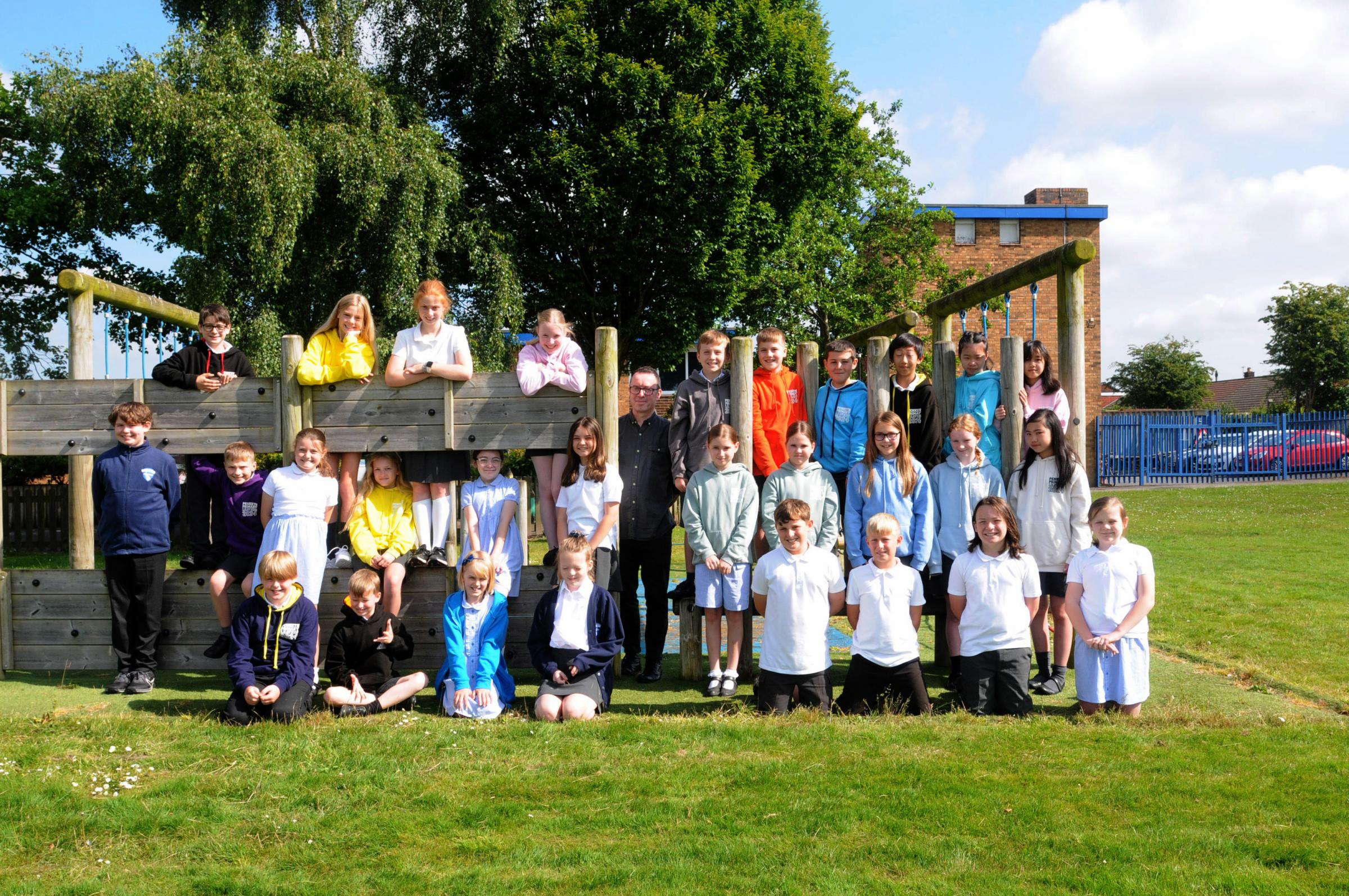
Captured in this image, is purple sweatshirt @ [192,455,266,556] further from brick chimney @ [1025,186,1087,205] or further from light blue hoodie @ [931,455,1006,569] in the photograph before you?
brick chimney @ [1025,186,1087,205]

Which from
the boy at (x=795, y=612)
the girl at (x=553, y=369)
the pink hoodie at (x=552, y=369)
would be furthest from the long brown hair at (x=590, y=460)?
the boy at (x=795, y=612)

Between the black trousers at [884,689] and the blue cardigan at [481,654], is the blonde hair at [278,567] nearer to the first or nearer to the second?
the blue cardigan at [481,654]

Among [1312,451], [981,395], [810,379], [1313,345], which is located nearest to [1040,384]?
[981,395]

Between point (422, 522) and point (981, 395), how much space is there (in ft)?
13.9

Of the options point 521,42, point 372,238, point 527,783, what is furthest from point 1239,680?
point 521,42

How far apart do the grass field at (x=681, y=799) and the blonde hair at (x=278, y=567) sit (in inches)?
35.7

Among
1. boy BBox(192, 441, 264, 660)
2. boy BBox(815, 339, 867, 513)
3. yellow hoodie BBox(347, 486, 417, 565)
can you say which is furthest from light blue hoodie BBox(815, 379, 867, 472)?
boy BBox(192, 441, 264, 660)

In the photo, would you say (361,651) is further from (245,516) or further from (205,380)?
(205,380)

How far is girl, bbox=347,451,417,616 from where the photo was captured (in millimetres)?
7172

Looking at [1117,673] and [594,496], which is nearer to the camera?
[1117,673]

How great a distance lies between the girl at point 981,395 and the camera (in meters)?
7.57

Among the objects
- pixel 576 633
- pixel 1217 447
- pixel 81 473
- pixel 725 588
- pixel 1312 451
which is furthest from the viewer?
pixel 1217 447

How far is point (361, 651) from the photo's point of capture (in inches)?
262

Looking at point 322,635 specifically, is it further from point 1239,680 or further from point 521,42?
point 521,42
